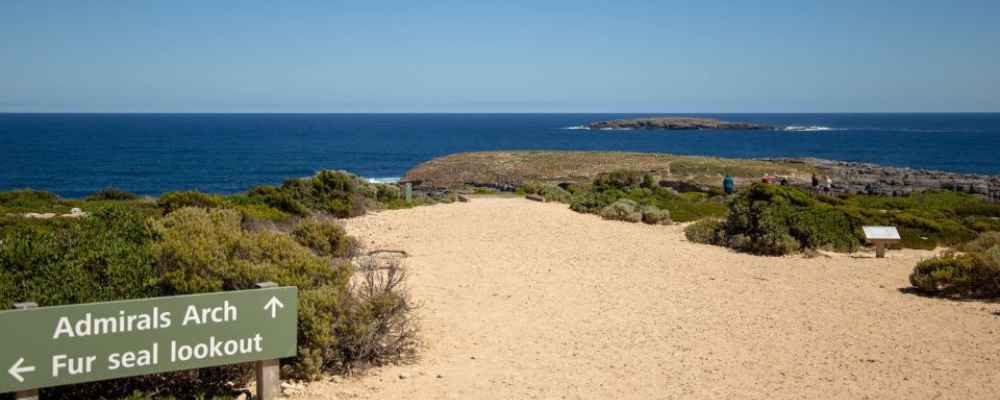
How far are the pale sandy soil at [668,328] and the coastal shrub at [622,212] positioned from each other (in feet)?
13.1

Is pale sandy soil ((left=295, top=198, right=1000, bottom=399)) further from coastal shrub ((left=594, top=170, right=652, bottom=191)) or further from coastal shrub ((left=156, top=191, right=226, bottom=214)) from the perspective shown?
coastal shrub ((left=594, top=170, right=652, bottom=191))

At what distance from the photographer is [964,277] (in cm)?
1149

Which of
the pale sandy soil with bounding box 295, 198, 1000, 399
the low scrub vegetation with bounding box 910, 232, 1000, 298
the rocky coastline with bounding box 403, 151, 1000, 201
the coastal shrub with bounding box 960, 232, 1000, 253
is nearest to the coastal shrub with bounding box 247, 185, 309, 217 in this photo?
the pale sandy soil with bounding box 295, 198, 1000, 399

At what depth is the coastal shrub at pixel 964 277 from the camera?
37.5ft

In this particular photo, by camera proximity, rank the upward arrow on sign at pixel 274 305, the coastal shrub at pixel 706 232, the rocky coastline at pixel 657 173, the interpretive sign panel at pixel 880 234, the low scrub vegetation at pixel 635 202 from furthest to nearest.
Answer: the rocky coastline at pixel 657 173, the low scrub vegetation at pixel 635 202, the coastal shrub at pixel 706 232, the interpretive sign panel at pixel 880 234, the upward arrow on sign at pixel 274 305

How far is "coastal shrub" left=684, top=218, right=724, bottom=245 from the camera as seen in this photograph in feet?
54.6

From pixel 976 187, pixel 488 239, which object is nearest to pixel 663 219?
pixel 488 239

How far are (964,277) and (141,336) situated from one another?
35.4 feet

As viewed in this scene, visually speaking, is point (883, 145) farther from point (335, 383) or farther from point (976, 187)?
point (335, 383)

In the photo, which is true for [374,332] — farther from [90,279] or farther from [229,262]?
[90,279]

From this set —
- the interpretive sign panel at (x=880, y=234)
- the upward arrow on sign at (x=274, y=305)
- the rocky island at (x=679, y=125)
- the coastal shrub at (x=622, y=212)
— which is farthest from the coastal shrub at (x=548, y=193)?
the rocky island at (x=679, y=125)

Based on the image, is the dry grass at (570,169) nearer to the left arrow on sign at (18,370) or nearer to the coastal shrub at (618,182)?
the coastal shrub at (618,182)

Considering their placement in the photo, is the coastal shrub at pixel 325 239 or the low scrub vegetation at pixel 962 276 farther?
the coastal shrub at pixel 325 239

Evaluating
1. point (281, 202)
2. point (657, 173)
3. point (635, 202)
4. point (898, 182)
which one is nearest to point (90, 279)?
point (281, 202)
